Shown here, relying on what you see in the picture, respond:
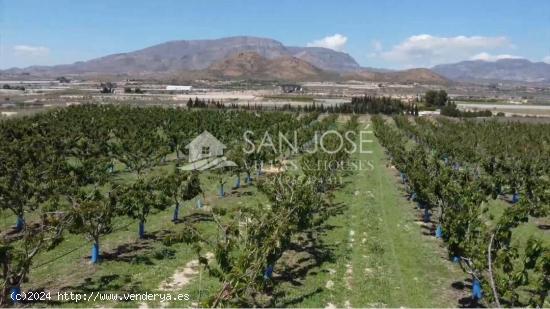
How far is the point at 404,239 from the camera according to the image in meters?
25.0

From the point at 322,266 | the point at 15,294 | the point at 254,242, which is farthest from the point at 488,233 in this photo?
the point at 15,294

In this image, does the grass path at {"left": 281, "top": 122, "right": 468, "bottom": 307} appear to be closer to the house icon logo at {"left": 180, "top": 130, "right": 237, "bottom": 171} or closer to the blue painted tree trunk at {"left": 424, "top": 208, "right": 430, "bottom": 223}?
the blue painted tree trunk at {"left": 424, "top": 208, "right": 430, "bottom": 223}

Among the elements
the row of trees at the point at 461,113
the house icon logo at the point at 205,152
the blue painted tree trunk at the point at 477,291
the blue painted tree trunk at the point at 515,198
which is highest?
the row of trees at the point at 461,113

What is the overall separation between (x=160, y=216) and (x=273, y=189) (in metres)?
9.22

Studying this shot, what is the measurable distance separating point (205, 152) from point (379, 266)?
32.6m

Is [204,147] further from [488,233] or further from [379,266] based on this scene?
[488,233]

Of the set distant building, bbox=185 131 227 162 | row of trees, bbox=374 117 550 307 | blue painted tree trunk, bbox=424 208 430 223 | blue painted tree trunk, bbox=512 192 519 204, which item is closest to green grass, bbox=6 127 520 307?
blue painted tree trunk, bbox=424 208 430 223

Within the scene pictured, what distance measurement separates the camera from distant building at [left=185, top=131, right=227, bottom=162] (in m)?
48.9

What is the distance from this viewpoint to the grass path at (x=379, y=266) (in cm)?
1750

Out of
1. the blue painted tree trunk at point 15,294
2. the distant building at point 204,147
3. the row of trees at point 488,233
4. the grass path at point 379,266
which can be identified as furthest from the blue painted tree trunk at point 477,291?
the distant building at point 204,147

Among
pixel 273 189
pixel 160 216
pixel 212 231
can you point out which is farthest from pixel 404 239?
pixel 160 216

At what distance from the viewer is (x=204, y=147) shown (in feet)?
170

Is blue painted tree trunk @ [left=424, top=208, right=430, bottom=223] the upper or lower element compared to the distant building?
lower

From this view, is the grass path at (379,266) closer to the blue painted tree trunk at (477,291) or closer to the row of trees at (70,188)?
the blue painted tree trunk at (477,291)
